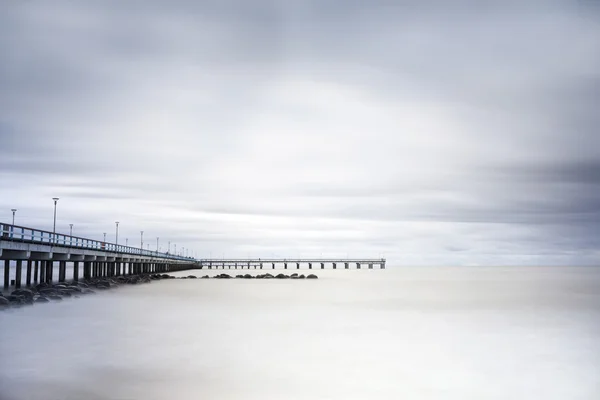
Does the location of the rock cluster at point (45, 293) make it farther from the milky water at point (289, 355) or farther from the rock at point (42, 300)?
the milky water at point (289, 355)

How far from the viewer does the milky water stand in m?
15.0

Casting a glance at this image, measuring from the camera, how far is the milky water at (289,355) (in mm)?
14977

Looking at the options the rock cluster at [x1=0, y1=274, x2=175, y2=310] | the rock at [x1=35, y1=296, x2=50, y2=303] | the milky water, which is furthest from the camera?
the rock at [x1=35, y1=296, x2=50, y2=303]

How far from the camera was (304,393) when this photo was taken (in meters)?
14.7

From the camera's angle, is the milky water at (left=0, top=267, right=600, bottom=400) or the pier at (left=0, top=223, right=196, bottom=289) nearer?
the milky water at (left=0, top=267, right=600, bottom=400)

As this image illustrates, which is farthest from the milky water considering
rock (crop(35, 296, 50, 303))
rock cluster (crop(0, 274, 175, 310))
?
rock (crop(35, 296, 50, 303))

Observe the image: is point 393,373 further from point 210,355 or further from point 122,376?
point 122,376

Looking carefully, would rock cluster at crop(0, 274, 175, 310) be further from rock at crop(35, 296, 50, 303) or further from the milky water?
the milky water

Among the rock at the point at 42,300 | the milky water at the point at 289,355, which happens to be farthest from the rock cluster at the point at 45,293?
the milky water at the point at 289,355

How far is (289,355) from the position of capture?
20141 mm

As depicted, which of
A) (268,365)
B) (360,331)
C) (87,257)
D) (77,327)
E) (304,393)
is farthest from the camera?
(87,257)

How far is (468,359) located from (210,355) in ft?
28.9

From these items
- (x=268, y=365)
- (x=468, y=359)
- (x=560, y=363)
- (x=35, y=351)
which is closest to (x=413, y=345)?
(x=468, y=359)


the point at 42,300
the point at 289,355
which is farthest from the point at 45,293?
the point at 289,355
